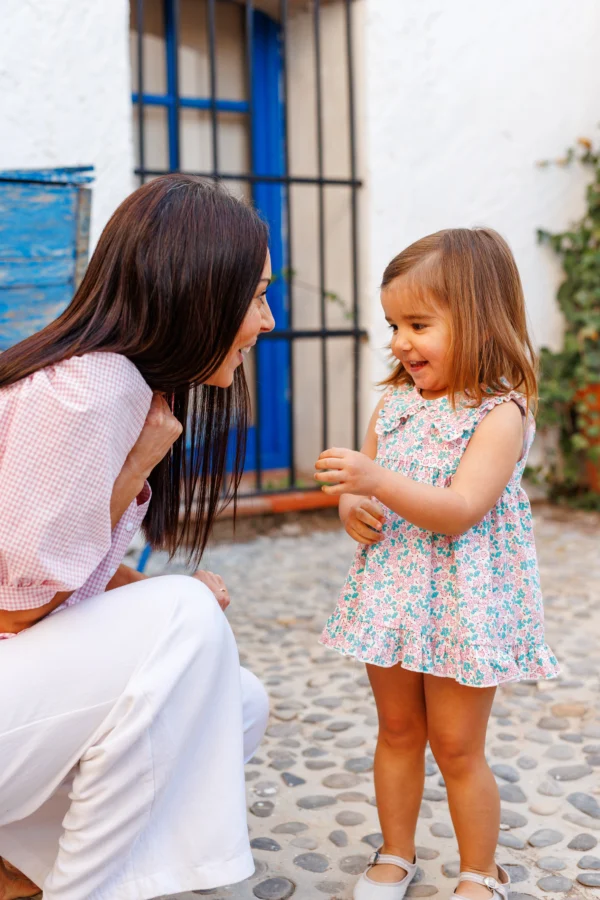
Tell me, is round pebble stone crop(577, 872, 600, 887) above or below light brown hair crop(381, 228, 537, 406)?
below

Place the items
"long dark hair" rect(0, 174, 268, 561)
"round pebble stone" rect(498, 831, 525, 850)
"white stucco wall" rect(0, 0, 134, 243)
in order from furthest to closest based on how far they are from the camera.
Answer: "white stucco wall" rect(0, 0, 134, 243) < "round pebble stone" rect(498, 831, 525, 850) < "long dark hair" rect(0, 174, 268, 561)

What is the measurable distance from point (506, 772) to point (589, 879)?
45cm

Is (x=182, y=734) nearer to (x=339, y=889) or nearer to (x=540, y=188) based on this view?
(x=339, y=889)

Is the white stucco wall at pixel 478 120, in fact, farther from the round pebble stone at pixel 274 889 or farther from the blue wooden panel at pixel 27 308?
the round pebble stone at pixel 274 889

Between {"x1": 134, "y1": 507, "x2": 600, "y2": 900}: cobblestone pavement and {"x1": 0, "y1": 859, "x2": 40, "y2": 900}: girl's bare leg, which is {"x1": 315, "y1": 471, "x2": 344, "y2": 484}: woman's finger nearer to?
{"x1": 134, "y1": 507, "x2": 600, "y2": 900}: cobblestone pavement

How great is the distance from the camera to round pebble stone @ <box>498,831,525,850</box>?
6.21 feet

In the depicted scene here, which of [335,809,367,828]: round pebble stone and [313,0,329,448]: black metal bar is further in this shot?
[313,0,329,448]: black metal bar

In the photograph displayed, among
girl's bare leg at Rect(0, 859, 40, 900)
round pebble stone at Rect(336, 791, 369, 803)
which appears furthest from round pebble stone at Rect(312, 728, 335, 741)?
girl's bare leg at Rect(0, 859, 40, 900)

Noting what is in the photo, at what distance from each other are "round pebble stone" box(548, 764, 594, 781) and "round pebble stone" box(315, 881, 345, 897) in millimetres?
657

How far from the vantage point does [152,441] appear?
1538 mm

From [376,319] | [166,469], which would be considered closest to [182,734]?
[166,469]

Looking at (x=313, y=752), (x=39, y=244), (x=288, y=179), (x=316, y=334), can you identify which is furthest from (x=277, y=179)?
(x=313, y=752)

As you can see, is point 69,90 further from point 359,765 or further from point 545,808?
point 545,808

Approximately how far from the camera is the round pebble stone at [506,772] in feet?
7.13
